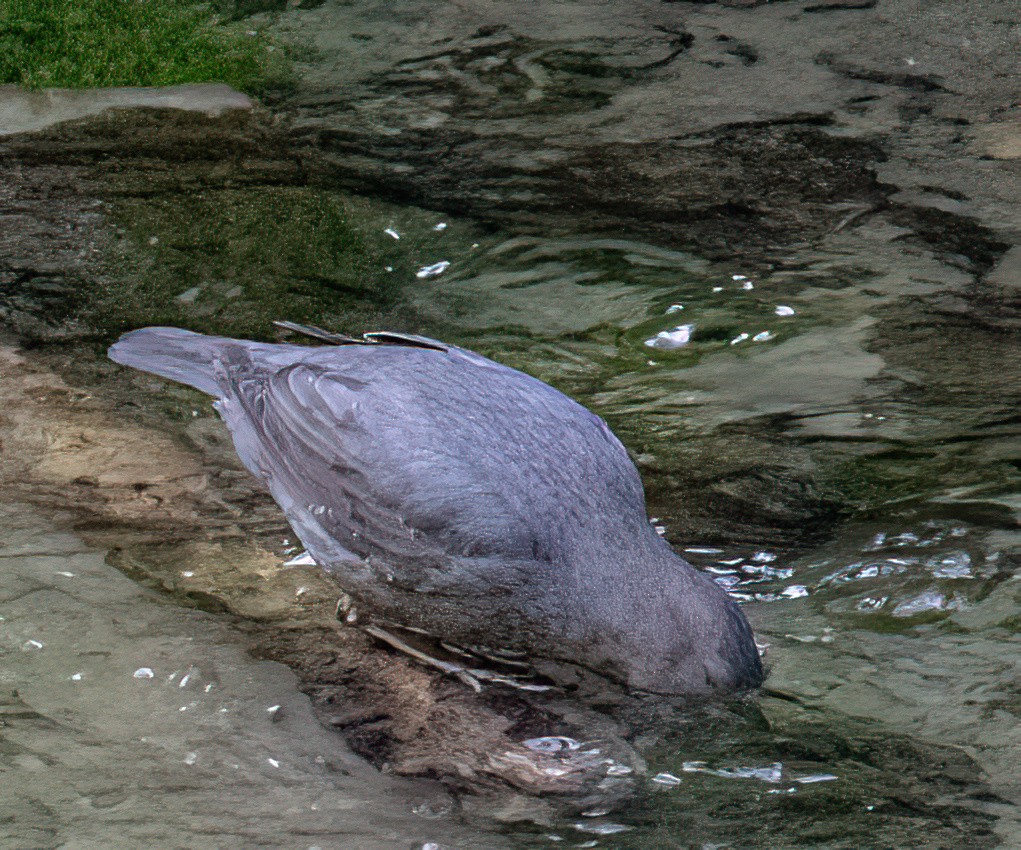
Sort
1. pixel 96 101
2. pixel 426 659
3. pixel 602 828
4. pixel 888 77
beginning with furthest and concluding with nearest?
pixel 888 77 < pixel 96 101 < pixel 426 659 < pixel 602 828

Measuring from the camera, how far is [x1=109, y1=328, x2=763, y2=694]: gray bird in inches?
120

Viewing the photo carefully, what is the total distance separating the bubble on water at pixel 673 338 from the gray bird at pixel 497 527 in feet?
4.17

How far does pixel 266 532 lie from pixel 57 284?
5.39 feet

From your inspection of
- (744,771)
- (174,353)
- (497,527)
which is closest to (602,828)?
(744,771)

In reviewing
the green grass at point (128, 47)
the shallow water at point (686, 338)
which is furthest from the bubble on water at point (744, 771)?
the green grass at point (128, 47)

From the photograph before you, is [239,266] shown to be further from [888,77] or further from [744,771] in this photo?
[888,77]

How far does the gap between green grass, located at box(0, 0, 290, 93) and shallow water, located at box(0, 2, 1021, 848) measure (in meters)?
0.34

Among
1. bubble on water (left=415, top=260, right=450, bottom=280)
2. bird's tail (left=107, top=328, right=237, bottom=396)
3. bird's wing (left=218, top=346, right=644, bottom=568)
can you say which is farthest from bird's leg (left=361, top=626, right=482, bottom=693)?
bubble on water (left=415, top=260, right=450, bottom=280)

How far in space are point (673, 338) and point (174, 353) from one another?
65.8 inches

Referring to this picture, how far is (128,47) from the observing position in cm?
645

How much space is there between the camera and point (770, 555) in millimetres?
3650

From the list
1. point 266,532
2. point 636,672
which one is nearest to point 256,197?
point 266,532

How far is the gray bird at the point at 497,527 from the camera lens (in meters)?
3.05

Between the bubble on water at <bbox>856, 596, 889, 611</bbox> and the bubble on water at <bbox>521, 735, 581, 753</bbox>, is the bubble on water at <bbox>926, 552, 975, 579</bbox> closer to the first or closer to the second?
the bubble on water at <bbox>856, 596, 889, 611</bbox>
